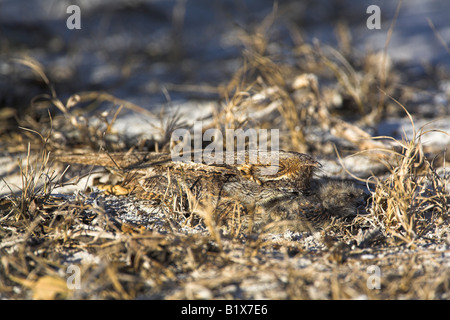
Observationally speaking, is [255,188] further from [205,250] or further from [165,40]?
[165,40]

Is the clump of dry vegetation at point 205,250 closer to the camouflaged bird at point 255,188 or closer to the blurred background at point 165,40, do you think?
the camouflaged bird at point 255,188

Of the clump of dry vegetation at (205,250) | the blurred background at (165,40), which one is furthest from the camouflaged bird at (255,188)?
the blurred background at (165,40)

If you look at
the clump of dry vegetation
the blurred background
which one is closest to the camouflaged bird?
the clump of dry vegetation

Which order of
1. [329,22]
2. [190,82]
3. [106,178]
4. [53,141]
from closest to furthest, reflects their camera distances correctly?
[106,178], [53,141], [190,82], [329,22]

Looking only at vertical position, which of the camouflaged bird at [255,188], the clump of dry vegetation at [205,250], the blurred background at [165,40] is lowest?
the clump of dry vegetation at [205,250]

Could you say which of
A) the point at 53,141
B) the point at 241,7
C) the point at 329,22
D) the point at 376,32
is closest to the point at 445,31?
the point at 376,32

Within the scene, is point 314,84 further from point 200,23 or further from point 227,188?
point 200,23

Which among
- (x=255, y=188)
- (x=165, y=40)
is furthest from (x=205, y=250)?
(x=165, y=40)

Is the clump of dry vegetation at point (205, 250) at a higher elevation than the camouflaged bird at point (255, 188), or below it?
below

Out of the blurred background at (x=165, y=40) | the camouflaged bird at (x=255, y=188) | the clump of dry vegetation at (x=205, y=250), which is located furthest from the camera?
the blurred background at (x=165, y=40)
